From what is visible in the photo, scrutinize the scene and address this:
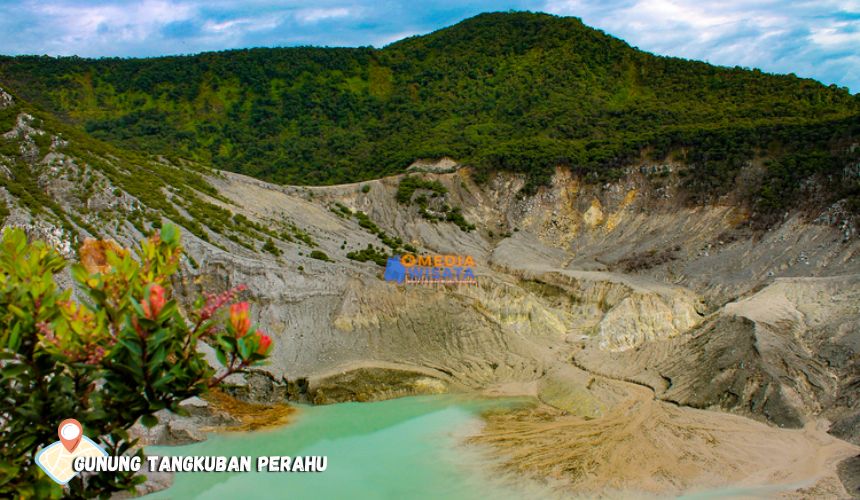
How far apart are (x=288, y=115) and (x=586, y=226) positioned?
49.7m

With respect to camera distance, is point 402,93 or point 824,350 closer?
point 824,350

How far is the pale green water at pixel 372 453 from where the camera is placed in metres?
25.0

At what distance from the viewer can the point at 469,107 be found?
91.4 meters

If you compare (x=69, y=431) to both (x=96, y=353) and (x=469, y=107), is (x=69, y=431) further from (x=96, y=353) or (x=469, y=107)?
(x=469, y=107)

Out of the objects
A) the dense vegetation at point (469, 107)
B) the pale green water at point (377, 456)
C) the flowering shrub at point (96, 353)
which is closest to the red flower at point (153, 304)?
the flowering shrub at point (96, 353)

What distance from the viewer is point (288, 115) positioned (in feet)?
319

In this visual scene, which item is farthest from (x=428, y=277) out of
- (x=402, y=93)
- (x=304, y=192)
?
(x=402, y=93)

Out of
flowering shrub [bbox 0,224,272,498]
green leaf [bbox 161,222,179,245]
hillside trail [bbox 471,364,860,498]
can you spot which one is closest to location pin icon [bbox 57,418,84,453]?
flowering shrub [bbox 0,224,272,498]

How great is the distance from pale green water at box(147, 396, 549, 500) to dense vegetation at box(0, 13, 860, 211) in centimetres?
3536

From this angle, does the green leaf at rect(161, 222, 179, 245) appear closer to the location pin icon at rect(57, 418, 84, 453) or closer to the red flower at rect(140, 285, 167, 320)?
the red flower at rect(140, 285, 167, 320)

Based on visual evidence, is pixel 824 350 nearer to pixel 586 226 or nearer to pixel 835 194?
pixel 835 194

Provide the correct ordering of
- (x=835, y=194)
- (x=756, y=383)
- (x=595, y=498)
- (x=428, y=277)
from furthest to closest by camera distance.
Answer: (x=835, y=194) < (x=428, y=277) < (x=756, y=383) < (x=595, y=498)

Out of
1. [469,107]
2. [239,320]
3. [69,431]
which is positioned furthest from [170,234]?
[469,107]

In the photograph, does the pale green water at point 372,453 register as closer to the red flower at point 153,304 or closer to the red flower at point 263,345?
the red flower at point 263,345
